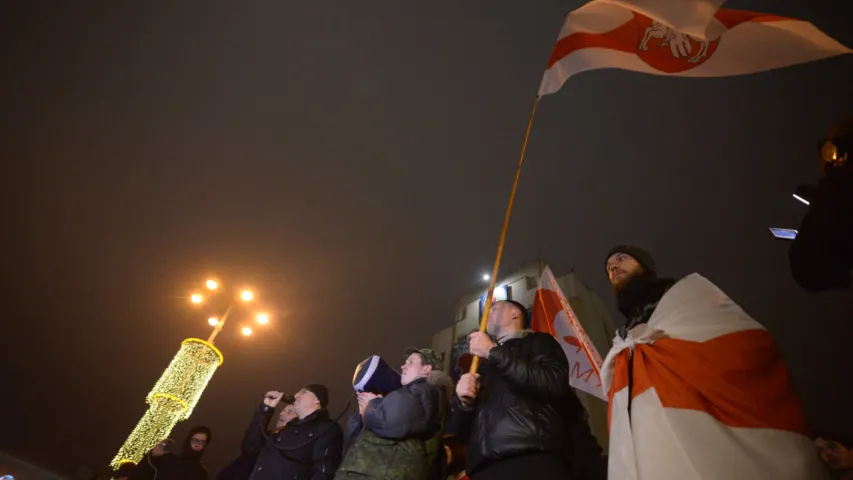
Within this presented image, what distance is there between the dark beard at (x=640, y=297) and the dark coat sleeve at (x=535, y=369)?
1.73ft

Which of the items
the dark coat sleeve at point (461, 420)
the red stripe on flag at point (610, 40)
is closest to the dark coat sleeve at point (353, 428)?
the dark coat sleeve at point (461, 420)

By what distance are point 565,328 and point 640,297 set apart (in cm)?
468

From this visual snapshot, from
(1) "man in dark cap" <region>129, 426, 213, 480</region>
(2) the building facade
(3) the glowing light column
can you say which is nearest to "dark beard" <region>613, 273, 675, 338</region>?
(1) "man in dark cap" <region>129, 426, 213, 480</region>

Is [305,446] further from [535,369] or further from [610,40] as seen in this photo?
[610,40]

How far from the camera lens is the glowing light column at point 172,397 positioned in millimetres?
8133

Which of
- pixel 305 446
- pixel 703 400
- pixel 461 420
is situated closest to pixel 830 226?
pixel 703 400

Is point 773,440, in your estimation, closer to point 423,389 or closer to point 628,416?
point 628,416

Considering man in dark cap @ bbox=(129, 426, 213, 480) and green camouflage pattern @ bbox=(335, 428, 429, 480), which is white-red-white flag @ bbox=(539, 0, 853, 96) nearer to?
green camouflage pattern @ bbox=(335, 428, 429, 480)

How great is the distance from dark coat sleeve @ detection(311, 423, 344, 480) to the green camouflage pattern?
1.41 meters

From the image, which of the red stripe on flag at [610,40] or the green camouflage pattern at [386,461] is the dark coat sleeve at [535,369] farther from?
the red stripe on flag at [610,40]

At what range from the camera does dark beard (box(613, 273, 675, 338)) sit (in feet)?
8.39

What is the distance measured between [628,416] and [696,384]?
1.16 feet

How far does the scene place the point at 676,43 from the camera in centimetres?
432

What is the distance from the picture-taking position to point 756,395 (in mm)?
1740
